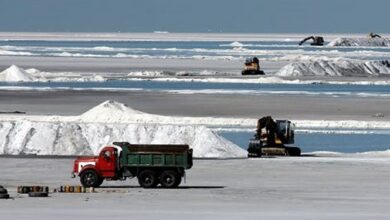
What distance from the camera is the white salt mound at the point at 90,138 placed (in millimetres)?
34000

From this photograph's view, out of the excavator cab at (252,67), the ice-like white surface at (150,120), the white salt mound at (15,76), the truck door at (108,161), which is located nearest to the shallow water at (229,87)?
the white salt mound at (15,76)

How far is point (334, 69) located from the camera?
284 ft

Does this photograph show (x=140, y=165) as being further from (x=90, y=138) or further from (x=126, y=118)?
(x=126, y=118)

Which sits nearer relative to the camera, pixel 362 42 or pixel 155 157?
pixel 155 157

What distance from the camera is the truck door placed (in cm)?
2527

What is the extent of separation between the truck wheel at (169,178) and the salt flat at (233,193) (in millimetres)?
258

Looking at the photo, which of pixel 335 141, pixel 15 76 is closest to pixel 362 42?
pixel 15 76

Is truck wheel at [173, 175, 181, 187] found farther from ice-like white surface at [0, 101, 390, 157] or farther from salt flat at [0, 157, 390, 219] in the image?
ice-like white surface at [0, 101, 390, 157]

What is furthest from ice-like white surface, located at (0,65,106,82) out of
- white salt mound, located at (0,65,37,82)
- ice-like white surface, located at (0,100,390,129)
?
ice-like white surface, located at (0,100,390,129)

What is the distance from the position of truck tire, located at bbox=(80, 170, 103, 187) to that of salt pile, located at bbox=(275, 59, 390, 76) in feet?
191

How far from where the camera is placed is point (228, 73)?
282ft

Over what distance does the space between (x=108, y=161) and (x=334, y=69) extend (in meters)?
62.3

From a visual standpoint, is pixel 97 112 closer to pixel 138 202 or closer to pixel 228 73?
pixel 138 202

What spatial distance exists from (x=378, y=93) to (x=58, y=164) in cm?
3524
